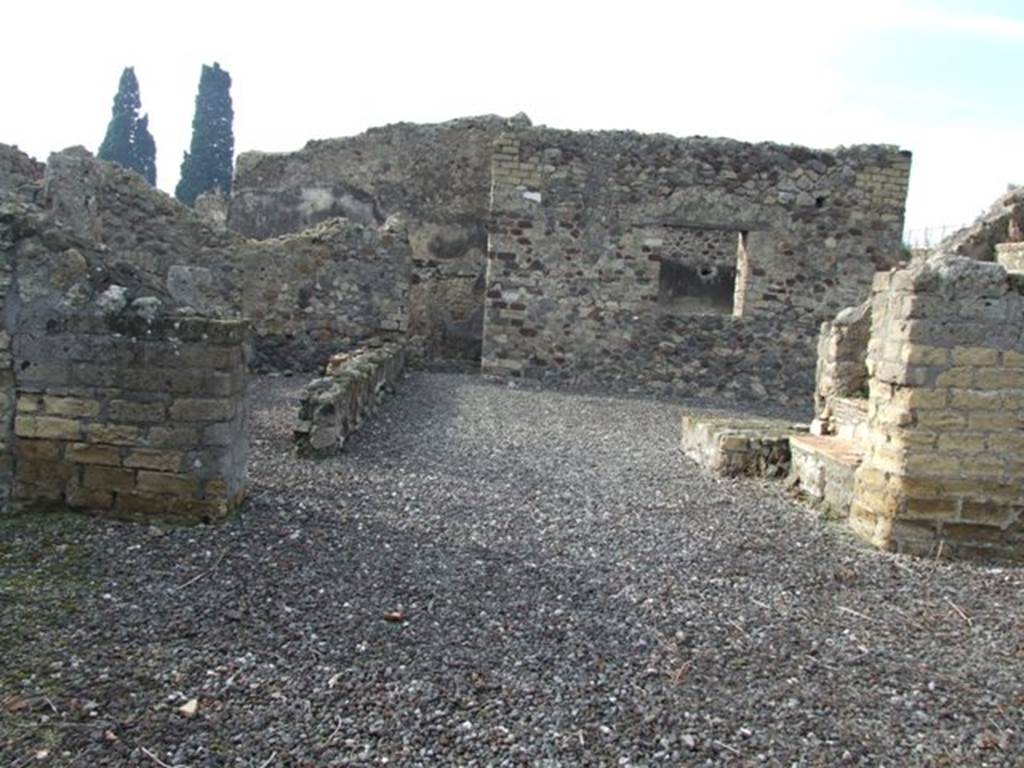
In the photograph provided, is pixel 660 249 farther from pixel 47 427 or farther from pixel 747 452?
pixel 47 427

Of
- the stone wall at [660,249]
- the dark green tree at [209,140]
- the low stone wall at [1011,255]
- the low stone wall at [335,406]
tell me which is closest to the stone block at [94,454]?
the low stone wall at [335,406]

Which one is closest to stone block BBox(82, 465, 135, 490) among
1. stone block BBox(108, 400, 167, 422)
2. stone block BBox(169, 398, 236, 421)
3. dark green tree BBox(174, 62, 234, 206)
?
stone block BBox(108, 400, 167, 422)

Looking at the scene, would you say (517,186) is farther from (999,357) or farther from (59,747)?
(59,747)

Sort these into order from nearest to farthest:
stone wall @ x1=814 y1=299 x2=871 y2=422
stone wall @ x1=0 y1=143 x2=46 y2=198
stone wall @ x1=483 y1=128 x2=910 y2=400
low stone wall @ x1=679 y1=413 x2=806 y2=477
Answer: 1. low stone wall @ x1=679 y1=413 x2=806 y2=477
2. stone wall @ x1=814 y1=299 x2=871 y2=422
3. stone wall @ x1=483 y1=128 x2=910 y2=400
4. stone wall @ x1=0 y1=143 x2=46 y2=198

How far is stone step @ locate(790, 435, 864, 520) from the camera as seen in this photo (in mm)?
5750

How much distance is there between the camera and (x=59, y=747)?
8.66ft

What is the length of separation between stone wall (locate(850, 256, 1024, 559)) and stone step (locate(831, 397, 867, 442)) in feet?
4.43

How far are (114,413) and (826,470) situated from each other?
15.0 feet

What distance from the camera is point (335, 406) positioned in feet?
22.5

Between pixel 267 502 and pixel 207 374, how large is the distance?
3.34 ft

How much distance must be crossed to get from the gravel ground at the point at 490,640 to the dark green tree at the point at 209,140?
115ft

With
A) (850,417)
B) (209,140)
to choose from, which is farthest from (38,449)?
(209,140)

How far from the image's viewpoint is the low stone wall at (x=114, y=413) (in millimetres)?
4438

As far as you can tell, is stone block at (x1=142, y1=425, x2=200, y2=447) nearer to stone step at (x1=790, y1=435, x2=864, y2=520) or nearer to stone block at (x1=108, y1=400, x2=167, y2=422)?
stone block at (x1=108, y1=400, x2=167, y2=422)
